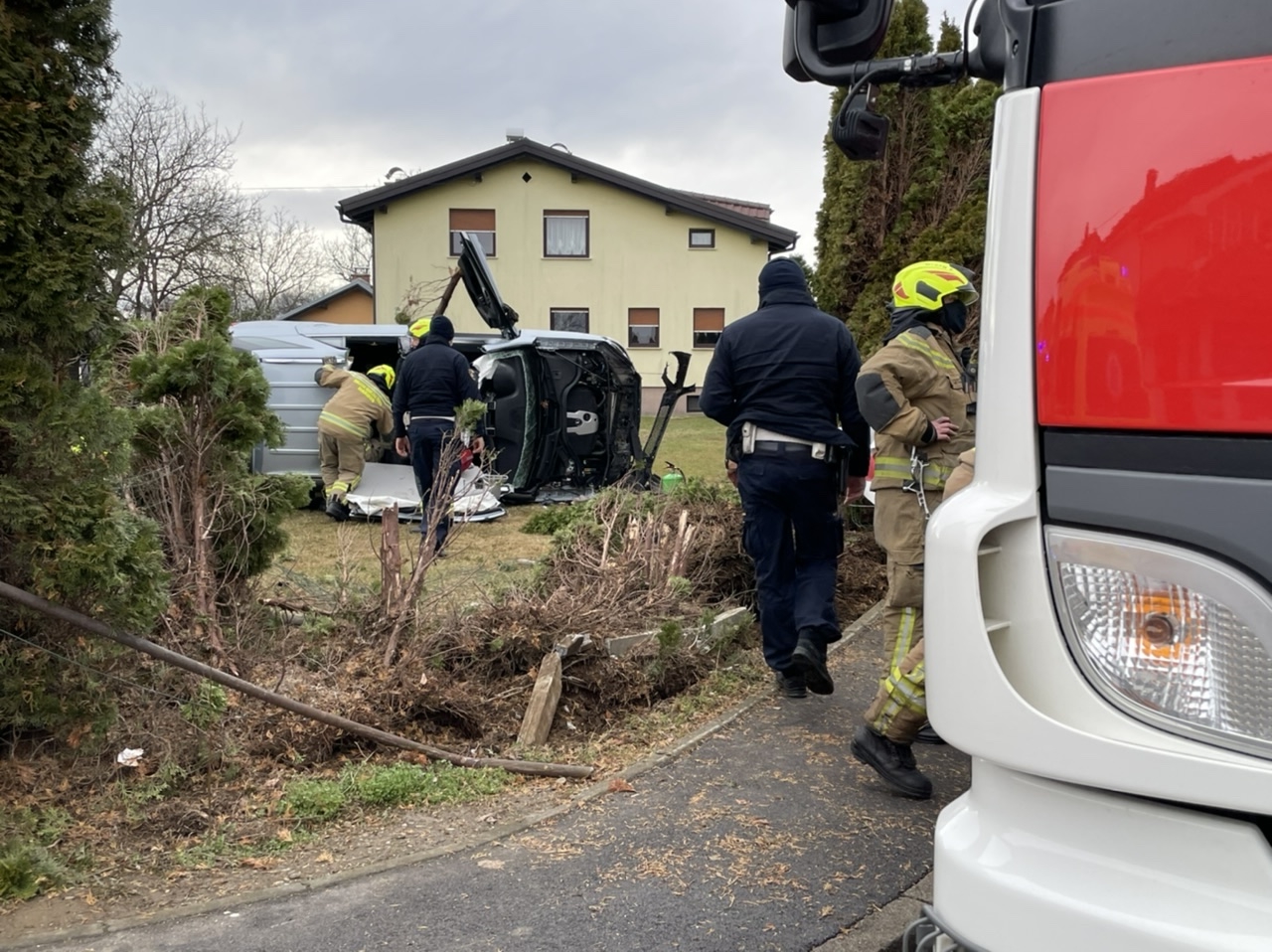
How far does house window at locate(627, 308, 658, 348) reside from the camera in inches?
1266

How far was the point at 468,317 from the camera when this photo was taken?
3081 centimetres

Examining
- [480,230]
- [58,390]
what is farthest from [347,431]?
[480,230]

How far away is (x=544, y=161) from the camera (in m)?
31.1

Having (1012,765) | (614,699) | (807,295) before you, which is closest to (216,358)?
(614,699)

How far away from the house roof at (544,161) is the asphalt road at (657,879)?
28.2 metres

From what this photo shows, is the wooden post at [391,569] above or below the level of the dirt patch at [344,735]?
above

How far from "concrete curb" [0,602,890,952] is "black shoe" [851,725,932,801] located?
761mm

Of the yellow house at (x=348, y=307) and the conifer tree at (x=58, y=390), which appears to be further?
the yellow house at (x=348, y=307)

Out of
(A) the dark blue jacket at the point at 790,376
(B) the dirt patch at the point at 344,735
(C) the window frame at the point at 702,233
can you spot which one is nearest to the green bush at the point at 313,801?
(B) the dirt patch at the point at 344,735

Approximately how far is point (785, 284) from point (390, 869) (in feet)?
10.0

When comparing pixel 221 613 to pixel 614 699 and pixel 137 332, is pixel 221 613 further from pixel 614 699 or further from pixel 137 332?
pixel 614 699

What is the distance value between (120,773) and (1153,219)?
369cm

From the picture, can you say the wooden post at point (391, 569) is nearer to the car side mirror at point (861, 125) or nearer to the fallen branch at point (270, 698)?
the fallen branch at point (270, 698)

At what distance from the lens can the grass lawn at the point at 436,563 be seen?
5.31m
